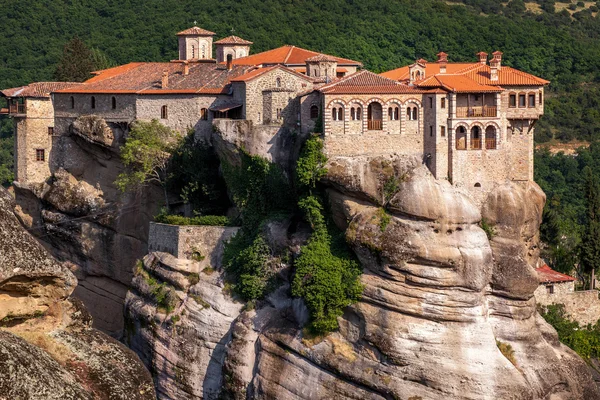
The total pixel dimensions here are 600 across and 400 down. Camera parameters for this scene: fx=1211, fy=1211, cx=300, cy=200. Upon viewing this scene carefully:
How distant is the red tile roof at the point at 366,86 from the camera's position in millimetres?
40844

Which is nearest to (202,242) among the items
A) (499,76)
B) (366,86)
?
(366,86)

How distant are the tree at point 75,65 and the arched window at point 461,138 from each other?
73.1 feet

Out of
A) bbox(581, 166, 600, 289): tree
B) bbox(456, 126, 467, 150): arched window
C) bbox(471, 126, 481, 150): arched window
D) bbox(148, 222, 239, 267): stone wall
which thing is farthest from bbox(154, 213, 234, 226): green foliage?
bbox(581, 166, 600, 289): tree

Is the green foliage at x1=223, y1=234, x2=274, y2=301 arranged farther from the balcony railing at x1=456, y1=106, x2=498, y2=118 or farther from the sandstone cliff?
the balcony railing at x1=456, y1=106, x2=498, y2=118

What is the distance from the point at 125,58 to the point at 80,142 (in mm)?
20192

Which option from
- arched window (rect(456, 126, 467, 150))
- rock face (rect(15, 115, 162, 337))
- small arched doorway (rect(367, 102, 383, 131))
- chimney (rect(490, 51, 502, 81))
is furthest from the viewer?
rock face (rect(15, 115, 162, 337))

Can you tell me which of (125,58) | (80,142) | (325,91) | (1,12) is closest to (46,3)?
(1,12)

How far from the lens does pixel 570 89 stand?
3349 inches

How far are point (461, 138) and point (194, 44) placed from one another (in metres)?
16.0

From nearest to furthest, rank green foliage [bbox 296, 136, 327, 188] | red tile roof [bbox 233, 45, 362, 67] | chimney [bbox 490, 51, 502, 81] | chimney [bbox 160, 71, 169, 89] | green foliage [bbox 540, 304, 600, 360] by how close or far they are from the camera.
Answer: green foliage [bbox 296, 136, 327, 188]
chimney [bbox 490, 51, 502, 81]
green foliage [bbox 540, 304, 600, 360]
chimney [bbox 160, 71, 169, 89]
red tile roof [bbox 233, 45, 362, 67]

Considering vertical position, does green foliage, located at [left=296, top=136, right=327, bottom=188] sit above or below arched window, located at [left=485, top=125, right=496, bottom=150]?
below

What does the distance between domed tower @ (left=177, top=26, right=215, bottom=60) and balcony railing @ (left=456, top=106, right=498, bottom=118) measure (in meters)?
15.1

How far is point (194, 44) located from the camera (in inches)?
2085

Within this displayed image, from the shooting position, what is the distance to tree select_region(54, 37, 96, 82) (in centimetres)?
5784
